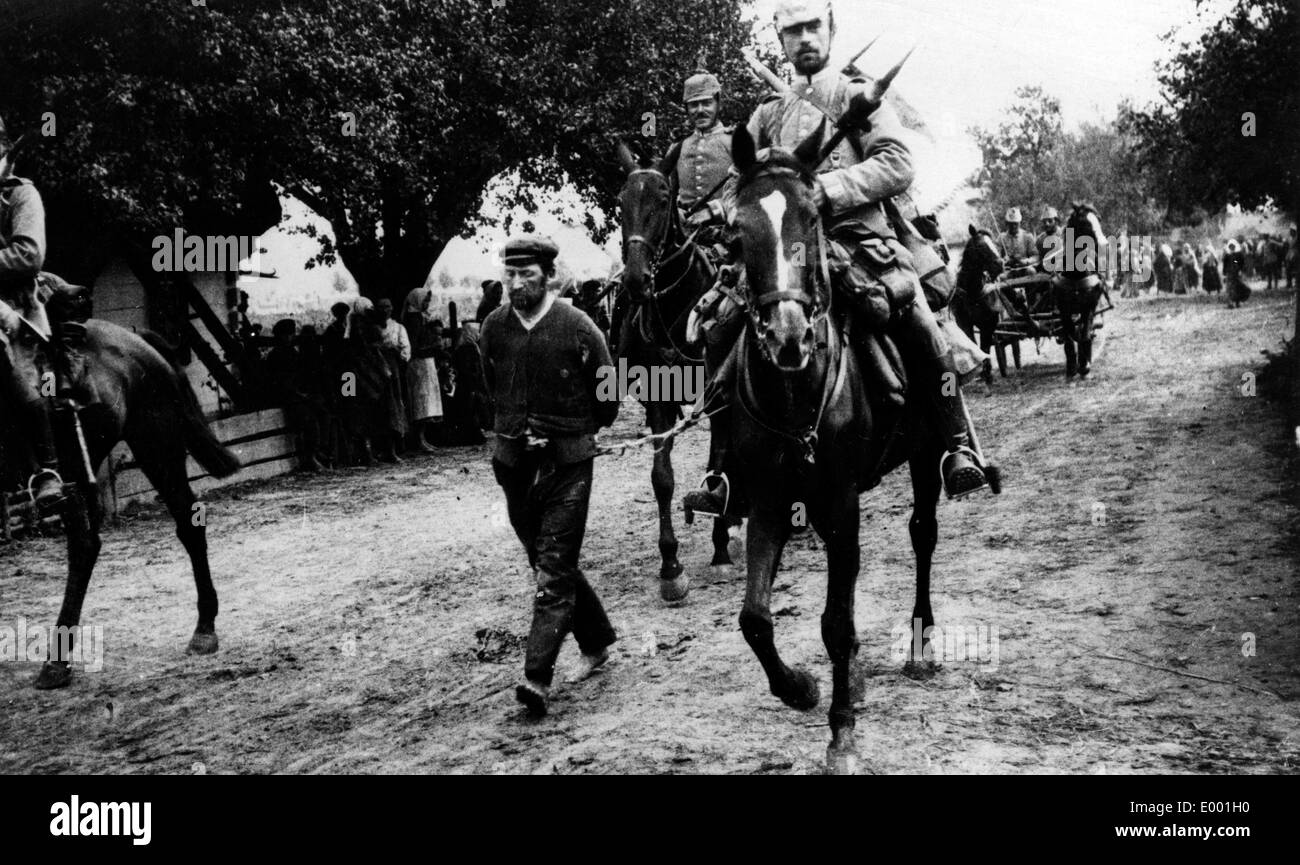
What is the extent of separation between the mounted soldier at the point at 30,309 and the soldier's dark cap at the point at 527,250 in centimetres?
329

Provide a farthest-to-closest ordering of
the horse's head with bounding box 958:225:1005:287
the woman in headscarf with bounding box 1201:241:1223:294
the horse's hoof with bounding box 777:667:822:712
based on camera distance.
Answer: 1. the woman in headscarf with bounding box 1201:241:1223:294
2. the horse's head with bounding box 958:225:1005:287
3. the horse's hoof with bounding box 777:667:822:712

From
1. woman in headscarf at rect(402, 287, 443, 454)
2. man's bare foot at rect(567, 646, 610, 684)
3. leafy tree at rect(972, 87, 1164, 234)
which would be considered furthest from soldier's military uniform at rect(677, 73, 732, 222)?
leafy tree at rect(972, 87, 1164, 234)

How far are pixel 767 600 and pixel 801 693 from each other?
1.90ft

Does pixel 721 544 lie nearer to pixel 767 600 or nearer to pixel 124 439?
pixel 767 600

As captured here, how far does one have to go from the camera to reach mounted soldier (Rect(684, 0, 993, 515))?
4910mm

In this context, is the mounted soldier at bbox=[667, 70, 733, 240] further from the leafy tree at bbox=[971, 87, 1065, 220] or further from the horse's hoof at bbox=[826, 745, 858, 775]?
the leafy tree at bbox=[971, 87, 1065, 220]

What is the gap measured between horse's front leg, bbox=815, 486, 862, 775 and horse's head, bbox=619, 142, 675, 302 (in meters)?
3.24

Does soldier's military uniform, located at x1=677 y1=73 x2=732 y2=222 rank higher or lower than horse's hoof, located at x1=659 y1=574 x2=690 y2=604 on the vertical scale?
higher

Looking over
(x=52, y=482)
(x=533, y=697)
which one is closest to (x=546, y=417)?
(x=533, y=697)

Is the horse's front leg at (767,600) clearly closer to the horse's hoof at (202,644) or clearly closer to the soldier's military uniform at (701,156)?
the soldier's military uniform at (701,156)

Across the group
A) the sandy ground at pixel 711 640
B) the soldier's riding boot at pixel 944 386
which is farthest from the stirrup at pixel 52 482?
the soldier's riding boot at pixel 944 386
